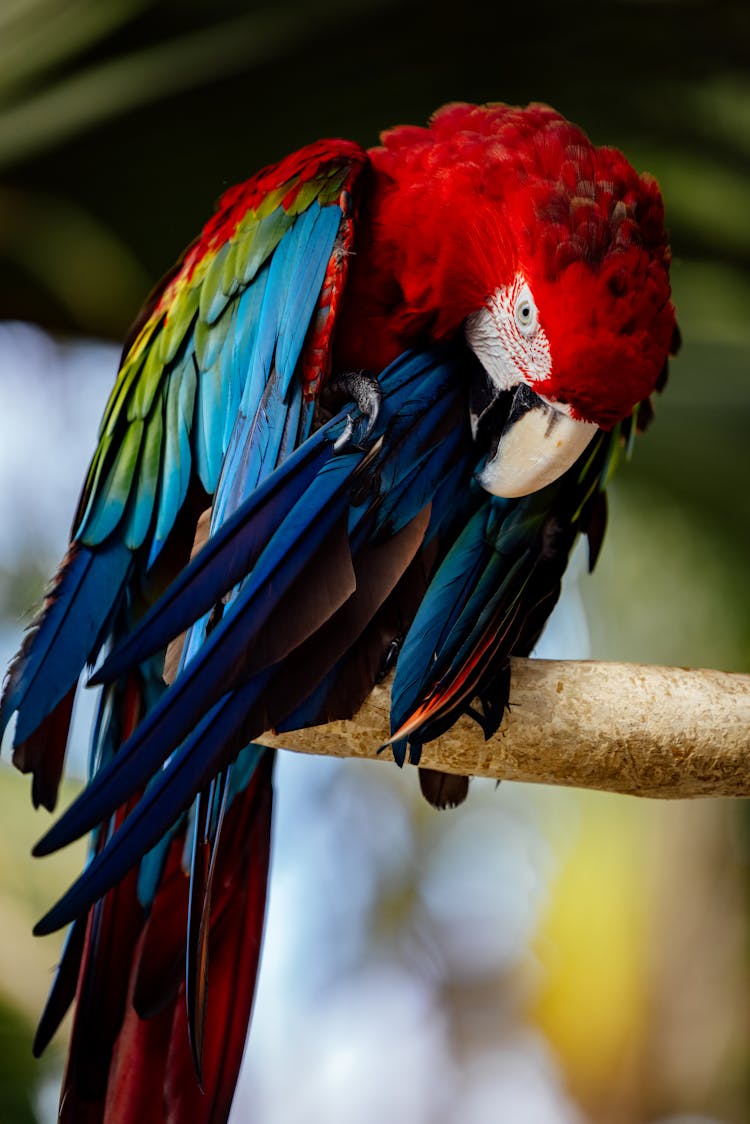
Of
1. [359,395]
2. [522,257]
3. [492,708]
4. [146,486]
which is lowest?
[492,708]

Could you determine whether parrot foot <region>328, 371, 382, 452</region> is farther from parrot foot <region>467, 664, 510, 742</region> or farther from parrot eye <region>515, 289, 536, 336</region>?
parrot foot <region>467, 664, 510, 742</region>

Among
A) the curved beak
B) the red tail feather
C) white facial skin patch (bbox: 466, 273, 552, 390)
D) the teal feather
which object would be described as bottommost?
the red tail feather

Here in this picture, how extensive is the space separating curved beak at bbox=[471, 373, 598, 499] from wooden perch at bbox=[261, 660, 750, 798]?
0.55 ft

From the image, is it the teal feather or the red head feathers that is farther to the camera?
the teal feather

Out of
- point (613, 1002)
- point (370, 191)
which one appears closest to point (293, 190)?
point (370, 191)

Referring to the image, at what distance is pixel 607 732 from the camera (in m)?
0.83

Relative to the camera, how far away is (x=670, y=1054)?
1577mm

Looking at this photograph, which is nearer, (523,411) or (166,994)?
(523,411)

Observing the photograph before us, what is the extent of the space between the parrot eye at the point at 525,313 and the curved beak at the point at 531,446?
43 millimetres

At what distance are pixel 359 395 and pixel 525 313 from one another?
0.15 meters

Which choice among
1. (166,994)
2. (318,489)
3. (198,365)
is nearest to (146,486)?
(198,365)

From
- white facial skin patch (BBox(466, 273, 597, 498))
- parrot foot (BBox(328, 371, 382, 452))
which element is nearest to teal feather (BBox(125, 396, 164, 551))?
parrot foot (BBox(328, 371, 382, 452))

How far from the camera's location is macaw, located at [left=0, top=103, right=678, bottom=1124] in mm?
718

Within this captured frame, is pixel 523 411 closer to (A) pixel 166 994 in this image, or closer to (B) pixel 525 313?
(B) pixel 525 313
